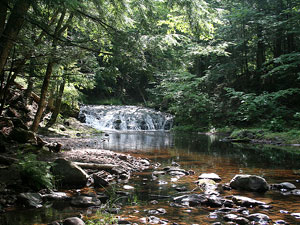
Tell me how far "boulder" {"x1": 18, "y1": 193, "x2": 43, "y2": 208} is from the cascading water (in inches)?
801

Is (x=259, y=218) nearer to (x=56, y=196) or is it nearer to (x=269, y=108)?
(x=56, y=196)

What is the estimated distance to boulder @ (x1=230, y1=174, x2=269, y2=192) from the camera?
5.81 meters

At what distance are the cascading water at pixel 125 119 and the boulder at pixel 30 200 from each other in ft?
66.8

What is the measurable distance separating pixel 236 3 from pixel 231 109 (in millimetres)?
10701

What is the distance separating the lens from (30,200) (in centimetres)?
459

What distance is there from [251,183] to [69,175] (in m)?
4.11

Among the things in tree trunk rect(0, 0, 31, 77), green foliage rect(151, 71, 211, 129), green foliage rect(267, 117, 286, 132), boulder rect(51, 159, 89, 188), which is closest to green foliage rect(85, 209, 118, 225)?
boulder rect(51, 159, 89, 188)

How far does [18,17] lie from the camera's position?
5.30 meters

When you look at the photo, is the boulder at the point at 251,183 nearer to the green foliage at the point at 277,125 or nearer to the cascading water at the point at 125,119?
the green foliage at the point at 277,125

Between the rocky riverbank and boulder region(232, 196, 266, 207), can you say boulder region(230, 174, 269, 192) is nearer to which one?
boulder region(232, 196, 266, 207)

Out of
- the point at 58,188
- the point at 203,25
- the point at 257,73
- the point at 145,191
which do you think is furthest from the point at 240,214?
the point at 257,73

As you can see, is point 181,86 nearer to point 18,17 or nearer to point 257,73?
point 257,73

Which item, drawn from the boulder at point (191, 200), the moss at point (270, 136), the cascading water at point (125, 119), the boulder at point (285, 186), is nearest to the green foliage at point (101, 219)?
the boulder at point (191, 200)

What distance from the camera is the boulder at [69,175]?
5938mm
